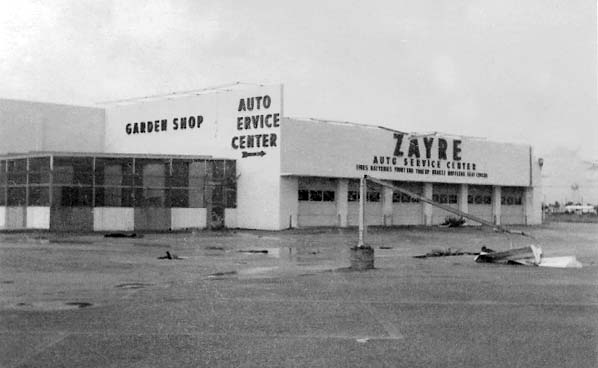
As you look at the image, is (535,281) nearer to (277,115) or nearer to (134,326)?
(134,326)

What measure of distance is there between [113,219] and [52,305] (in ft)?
95.7

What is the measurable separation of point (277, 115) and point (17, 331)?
112ft

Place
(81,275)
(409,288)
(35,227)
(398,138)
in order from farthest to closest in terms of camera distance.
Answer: (398,138), (35,227), (81,275), (409,288)

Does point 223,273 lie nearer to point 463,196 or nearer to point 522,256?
point 522,256

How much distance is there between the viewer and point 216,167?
141 ft

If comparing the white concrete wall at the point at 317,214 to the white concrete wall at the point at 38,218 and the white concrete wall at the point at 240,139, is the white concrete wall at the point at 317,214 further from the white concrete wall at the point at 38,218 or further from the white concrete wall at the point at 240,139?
the white concrete wall at the point at 38,218

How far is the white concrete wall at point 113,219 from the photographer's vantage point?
39.2 meters

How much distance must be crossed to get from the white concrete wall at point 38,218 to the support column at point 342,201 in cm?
1758

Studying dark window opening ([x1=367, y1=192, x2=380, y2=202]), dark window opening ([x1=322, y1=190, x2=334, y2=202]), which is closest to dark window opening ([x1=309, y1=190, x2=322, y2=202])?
dark window opening ([x1=322, y1=190, x2=334, y2=202])

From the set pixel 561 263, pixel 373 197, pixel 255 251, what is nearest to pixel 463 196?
pixel 373 197

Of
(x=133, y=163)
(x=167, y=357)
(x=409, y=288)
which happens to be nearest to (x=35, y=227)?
(x=133, y=163)

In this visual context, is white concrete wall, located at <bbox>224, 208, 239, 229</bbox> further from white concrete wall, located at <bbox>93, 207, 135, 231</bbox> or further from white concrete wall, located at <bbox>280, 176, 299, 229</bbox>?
white concrete wall, located at <bbox>93, 207, 135, 231</bbox>

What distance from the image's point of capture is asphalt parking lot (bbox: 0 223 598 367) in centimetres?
749

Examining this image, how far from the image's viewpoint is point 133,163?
4034 centimetres
